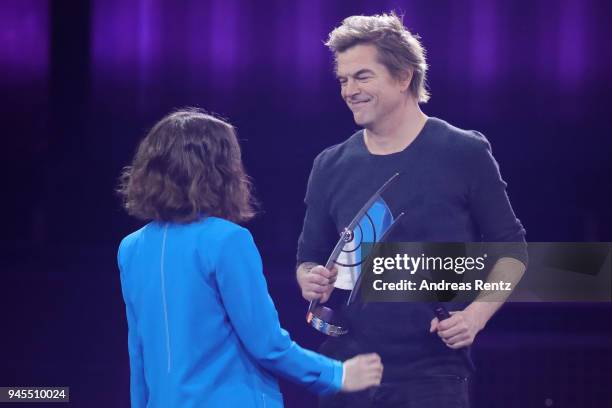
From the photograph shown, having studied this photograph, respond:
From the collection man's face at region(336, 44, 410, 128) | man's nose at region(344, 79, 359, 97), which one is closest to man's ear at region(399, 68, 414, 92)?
man's face at region(336, 44, 410, 128)

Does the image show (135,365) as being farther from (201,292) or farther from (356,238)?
(356,238)

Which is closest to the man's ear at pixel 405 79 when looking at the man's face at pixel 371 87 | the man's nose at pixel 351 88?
the man's face at pixel 371 87

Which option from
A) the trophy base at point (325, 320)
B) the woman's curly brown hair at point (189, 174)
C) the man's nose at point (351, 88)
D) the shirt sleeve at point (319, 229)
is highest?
the man's nose at point (351, 88)

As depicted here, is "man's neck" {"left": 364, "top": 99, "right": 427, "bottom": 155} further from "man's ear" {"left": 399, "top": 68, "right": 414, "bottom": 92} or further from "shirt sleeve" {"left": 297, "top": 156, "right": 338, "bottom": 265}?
"shirt sleeve" {"left": 297, "top": 156, "right": 338, "bottom": 265}

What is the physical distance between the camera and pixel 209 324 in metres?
1.79

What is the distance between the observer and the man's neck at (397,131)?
2.46m

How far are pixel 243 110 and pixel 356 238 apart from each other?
1.13m

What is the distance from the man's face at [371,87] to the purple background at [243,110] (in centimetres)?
60

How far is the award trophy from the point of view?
2.44m

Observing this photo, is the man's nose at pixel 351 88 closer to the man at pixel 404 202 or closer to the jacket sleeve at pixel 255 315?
the man at pixel 404 202

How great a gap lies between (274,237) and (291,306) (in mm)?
312

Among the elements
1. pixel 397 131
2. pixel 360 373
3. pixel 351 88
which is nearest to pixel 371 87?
pixel 351 88

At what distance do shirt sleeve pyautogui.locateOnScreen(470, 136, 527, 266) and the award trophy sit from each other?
0.76 ft

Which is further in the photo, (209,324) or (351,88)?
(351,88)
